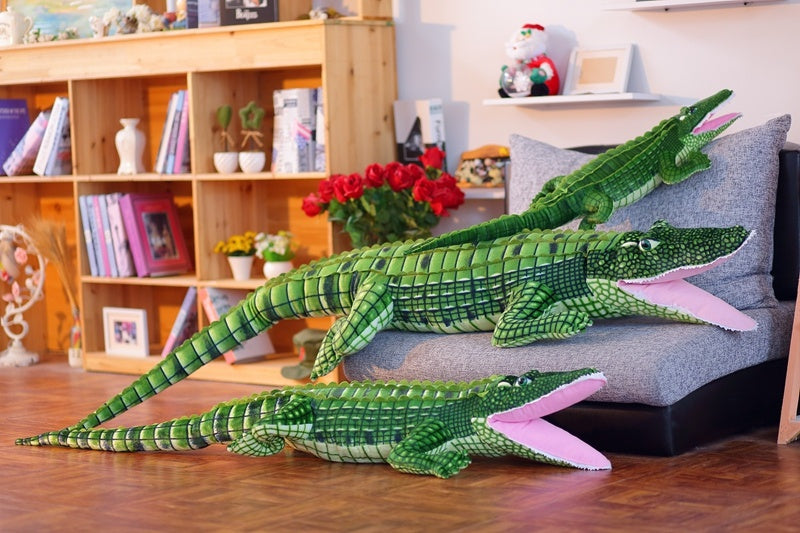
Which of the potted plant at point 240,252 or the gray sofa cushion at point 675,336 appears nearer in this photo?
the gray sofa cushion at point 675,336

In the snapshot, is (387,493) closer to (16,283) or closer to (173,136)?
(173,136)

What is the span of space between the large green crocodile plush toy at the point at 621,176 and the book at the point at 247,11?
1.50m

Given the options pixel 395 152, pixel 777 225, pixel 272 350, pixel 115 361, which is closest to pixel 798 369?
pixel 777 225

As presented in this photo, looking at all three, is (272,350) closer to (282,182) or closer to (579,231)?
(282,182)

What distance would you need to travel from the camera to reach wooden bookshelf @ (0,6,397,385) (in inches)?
187

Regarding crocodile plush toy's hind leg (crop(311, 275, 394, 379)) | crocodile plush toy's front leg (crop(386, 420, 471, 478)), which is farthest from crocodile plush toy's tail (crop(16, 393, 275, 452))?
crocodile plush toy's front leg (crop(386, 420, 471, 478))

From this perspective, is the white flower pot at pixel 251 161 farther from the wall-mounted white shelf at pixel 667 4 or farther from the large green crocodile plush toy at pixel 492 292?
the wall-mounted white shelf at pixel 667 4

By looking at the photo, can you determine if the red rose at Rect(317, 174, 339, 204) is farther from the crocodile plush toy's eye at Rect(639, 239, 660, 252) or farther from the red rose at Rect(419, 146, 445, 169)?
the crocodile plush toy's eye at Rect(639, 239, 660, 252)

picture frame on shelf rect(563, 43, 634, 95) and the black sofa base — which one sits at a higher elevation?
picture frame on shelf rect(563, 43, 634, 95)

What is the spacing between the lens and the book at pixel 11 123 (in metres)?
5.65

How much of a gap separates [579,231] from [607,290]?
24cm

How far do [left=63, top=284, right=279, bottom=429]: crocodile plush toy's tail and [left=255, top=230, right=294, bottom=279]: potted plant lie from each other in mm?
1025

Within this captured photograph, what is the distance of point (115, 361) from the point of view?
5.36 meters

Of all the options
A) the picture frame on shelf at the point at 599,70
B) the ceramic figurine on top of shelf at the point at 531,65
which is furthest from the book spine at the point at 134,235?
the picture frame on shelf at the point at 599,70
